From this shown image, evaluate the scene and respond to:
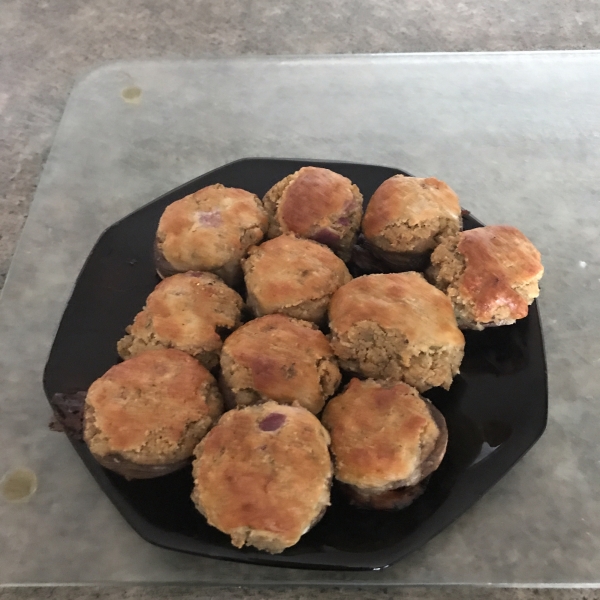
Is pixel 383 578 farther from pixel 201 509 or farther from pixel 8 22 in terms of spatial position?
pixel 8 22

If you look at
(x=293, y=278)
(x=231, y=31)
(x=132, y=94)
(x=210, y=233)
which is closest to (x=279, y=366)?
(x=293, y=278)

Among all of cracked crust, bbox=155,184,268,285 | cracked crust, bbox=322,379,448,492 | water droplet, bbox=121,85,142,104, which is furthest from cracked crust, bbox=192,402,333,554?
water droplet, bbox=121,85,142,104

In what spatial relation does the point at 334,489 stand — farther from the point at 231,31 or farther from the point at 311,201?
the point at 231,31

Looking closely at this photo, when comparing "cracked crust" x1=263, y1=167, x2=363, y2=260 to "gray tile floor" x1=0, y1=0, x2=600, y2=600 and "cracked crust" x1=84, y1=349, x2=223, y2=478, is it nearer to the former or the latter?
"cracked crust" x1=84, y1=349, x2=223, y2=478

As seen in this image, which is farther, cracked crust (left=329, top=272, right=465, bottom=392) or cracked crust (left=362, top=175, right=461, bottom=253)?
cracked crust (left=362, top=175, right=461, bottom=253)

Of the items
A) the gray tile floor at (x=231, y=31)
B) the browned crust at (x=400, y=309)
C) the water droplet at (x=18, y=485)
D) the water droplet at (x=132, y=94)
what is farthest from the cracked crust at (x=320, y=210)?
the gray tile floor at (x=231, y=31)

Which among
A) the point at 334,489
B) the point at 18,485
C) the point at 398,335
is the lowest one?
Answer: the point at 18,485
